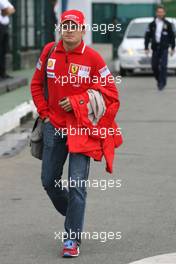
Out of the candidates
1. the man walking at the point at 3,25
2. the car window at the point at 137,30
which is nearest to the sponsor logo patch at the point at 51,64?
the man walking at the point at 3,25

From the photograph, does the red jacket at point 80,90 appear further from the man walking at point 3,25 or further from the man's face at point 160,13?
the man's face at point 160,13

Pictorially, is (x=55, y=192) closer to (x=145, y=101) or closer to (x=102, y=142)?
(x=102, y=142)

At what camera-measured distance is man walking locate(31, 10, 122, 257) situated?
664 centimetres

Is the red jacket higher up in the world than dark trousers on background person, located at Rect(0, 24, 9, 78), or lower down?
higher up

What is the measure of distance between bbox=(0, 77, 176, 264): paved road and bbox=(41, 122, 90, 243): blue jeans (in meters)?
0.29

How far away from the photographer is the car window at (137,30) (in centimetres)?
2719

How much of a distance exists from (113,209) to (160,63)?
13333 mm

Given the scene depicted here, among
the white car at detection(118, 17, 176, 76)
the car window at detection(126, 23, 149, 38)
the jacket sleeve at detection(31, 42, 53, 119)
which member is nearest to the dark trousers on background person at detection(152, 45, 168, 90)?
the white car at detection(118, 17, 176, 76)

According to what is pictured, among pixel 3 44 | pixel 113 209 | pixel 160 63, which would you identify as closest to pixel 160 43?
pixel 160 63

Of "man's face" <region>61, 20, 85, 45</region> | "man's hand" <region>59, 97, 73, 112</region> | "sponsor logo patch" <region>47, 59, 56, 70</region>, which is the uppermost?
"man's face" <region>61, 20, 85, 45</region>

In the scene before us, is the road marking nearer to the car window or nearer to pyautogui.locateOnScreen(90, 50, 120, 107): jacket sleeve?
pyautogui.locateOnScreen(90, 50, 120, 107): jacket sleeve

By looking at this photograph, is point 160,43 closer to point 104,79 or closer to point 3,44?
point 3,44

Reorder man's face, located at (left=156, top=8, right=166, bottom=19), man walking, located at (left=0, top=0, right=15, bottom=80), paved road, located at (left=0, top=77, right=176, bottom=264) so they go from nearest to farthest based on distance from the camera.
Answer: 1. paved road, located at (left=0, top=77, right=176, bottom=264)
2. man walking, located at (left=0, top=0, right=15, bottom=80)
3. man's face, located at (left=156, top=8, right=166, bottom=19)

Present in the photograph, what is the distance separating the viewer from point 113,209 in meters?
8.55
